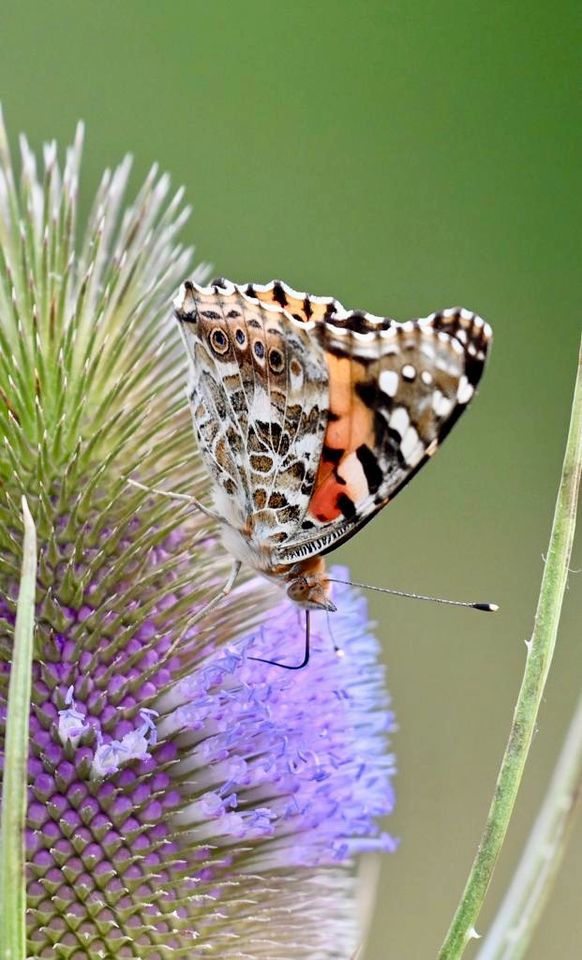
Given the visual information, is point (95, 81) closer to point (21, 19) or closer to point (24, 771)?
point (21, 19)

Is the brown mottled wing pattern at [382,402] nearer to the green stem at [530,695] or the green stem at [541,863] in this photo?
the green stem at [530,695]

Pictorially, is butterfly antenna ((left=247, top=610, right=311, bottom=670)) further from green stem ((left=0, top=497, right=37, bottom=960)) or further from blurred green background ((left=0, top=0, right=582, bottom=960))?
blurred green background ((left=0, top=0, right=582, bottom=960))

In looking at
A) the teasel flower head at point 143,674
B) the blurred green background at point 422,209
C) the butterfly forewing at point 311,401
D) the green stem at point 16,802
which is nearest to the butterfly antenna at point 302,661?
the teasel flower head at point 143,674

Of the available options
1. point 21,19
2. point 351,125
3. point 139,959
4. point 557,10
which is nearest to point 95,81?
point 21,19

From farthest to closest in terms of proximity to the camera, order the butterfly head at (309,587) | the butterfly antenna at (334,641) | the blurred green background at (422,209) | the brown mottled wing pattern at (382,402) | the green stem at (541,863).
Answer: the blurred green background at (422,209) → the butterfly antenna at (334,641) → the butterfly head at (309,587) → the brown mottled wing pattern at (382,402) → the green stem at (541,863)

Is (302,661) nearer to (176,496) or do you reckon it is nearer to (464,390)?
(176,496)

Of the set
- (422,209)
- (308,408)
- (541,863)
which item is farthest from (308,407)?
(422,209)

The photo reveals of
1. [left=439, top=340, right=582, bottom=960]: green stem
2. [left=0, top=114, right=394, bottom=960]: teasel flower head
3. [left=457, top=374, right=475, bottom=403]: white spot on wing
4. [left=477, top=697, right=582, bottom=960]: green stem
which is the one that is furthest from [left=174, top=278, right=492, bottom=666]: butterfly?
[left=477, top=697, right=582, bottom=960]: green stem

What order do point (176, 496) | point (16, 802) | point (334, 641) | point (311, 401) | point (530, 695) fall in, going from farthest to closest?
point (334, 641) < point (176, 496) < point (311, 401) < point (530, 695) < point (16, 802)
